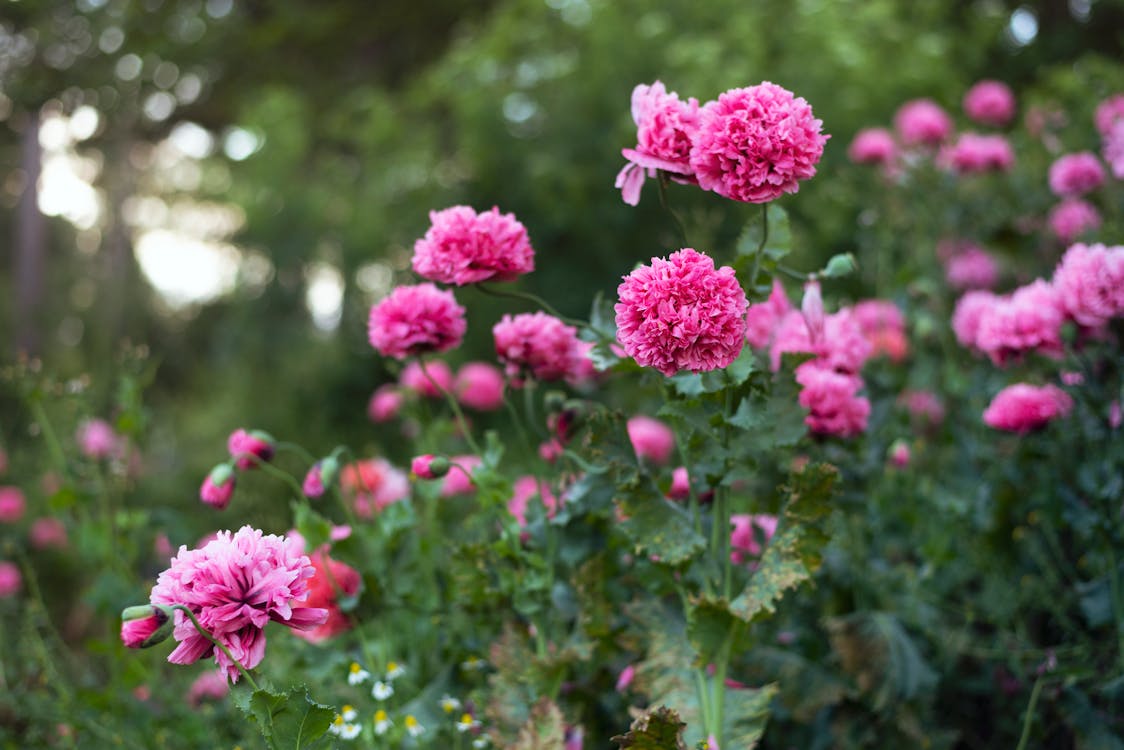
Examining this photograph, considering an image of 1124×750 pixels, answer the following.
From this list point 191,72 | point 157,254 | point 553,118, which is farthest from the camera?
point 157,254

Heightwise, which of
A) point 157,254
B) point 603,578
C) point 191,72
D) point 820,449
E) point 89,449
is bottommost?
point 157,254

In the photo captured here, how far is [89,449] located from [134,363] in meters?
0.62

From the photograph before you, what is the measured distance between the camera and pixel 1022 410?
203 centimetres

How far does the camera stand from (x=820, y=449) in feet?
6.55

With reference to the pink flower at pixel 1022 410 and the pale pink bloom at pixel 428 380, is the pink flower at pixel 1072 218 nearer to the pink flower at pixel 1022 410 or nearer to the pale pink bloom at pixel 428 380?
the pink flower at pixel 1022 410

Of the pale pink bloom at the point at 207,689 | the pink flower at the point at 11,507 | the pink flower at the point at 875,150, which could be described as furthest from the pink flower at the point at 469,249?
the pink flower at the point at 11,507

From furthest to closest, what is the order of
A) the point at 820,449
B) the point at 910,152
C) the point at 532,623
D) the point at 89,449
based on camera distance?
1. the point at 910,152
2. the point at 89,449
3. the point at 820,449
4. the point at 532,623

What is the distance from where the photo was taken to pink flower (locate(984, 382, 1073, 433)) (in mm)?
2023

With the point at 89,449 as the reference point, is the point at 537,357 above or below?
above

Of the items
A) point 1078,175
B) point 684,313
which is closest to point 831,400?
point 684,313

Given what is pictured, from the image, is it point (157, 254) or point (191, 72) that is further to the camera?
point (157, 254)

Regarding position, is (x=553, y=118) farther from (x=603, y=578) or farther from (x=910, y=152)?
(x=603, y=578)

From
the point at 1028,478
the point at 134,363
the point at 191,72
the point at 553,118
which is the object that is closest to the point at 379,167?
the point at 553,118

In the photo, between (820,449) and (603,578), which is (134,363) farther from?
(820,449)
